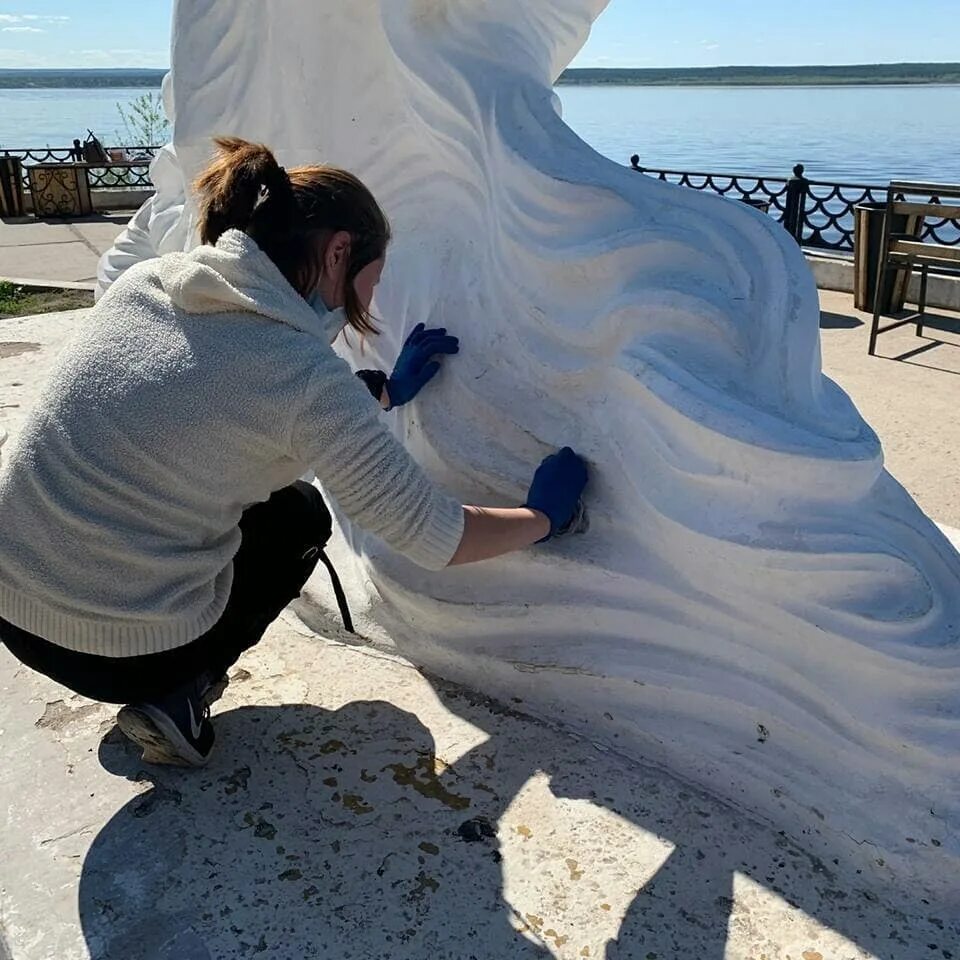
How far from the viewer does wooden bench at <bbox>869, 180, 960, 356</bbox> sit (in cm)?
529

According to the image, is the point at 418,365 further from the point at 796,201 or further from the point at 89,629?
the point at 796,201

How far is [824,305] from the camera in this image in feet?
21.5

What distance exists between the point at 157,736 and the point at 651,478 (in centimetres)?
102

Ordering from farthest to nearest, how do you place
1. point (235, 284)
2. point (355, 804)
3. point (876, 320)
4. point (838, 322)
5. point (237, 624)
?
point (838, 322), point (876, 320), point (237, 624), point (355, 804), point (235, 284)

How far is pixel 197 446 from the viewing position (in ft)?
5.38

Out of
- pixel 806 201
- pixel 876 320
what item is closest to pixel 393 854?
pixel 876 320

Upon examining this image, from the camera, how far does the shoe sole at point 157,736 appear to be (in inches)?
73.3

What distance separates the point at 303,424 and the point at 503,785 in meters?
0.79

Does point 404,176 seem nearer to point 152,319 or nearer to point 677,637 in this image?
point 152,319

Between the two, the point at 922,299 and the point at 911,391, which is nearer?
the point at 911,391

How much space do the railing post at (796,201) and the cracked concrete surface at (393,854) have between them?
21.2ft

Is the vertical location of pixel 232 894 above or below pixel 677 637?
below

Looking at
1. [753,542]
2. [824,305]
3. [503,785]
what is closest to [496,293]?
[753,542]

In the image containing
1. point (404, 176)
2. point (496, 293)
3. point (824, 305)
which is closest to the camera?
point (496, 293)
